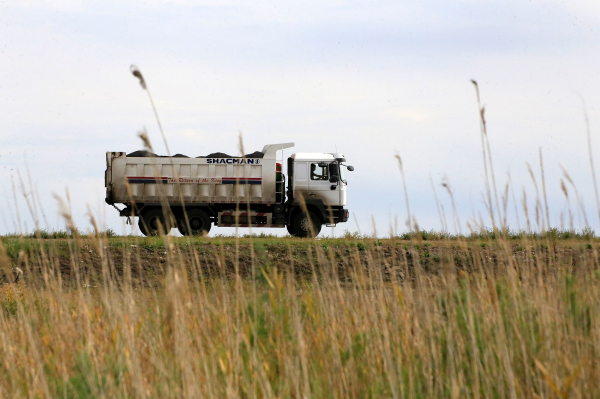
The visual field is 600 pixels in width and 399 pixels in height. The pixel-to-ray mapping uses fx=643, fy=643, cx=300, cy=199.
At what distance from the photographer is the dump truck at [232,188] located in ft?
63.4

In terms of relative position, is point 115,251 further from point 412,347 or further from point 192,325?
point 412,347

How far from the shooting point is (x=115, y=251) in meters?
13.0

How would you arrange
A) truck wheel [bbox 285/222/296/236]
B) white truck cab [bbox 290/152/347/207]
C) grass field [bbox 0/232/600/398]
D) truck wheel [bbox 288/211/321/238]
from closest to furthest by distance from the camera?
grass field [bbox 0/232/600/398], white truck cab [bbox 290/152/347/207], truck wheel [bbox 288/211/321/238], truck wheel [bbox 285/222/296/236]

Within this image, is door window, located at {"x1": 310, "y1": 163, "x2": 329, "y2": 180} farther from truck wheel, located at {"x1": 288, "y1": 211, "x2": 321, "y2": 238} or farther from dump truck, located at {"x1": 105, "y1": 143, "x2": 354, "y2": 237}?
truck wheel, located at {"x1": 288, "y1": 211, "x2": 321, "y2": 238}

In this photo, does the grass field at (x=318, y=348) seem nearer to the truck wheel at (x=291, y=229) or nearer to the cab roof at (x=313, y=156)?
the cab roof at (x=313, y=156)

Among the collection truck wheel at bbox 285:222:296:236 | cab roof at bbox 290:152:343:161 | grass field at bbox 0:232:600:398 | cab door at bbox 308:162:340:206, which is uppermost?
cab roof at bbox 290:152:343:161

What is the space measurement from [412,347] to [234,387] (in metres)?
1.15

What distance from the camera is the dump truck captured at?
1933cm

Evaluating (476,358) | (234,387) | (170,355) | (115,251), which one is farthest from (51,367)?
(115,251)

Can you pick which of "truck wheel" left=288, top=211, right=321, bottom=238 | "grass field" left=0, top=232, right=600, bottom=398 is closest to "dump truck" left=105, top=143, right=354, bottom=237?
"truck wheel" left=288, top=211, right=321, bottom=238

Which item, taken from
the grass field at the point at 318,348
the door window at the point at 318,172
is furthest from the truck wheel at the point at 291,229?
the grass field at the point at 318,348

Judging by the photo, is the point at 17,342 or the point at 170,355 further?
the point at 17,342

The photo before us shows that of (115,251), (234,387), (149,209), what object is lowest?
(234,387)

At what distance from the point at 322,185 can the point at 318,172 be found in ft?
1.40
